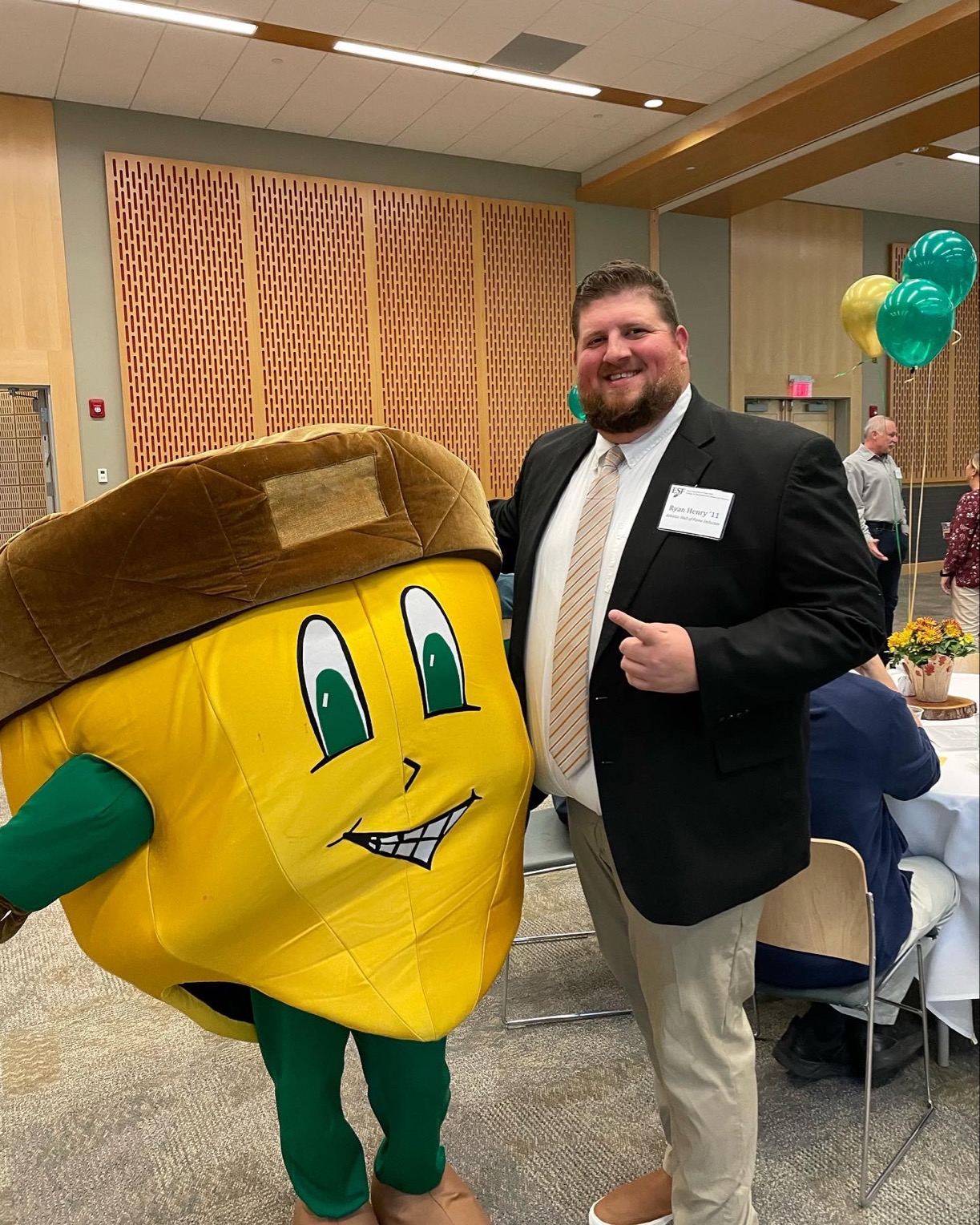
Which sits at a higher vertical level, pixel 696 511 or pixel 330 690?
pixel 696 511

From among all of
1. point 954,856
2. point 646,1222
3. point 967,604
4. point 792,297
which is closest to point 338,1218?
point 646,1222

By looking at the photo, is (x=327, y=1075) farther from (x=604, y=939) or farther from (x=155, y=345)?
(x=155, y=345)

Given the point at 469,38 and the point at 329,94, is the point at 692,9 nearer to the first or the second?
the point at 469,38

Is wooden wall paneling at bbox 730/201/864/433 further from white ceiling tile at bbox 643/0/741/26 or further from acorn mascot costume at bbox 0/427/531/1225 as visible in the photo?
acorn mascot costume at bbox 0/427/531/1225

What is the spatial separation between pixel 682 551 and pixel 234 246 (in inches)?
293

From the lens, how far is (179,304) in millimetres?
7812

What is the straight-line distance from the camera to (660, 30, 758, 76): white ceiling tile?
664 cm

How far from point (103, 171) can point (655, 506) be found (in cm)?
741

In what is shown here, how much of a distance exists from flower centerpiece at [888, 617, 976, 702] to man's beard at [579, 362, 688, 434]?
4.76 feet

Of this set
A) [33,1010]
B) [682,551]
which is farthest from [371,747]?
[33,1010]

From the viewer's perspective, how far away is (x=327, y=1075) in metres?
1.55

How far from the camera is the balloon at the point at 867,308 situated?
19.3 feet

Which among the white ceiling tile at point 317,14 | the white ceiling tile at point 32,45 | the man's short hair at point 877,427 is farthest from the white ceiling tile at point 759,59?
the white ceiling tile at point 32,45

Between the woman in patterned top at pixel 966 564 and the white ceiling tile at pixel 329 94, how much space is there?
4855mm
